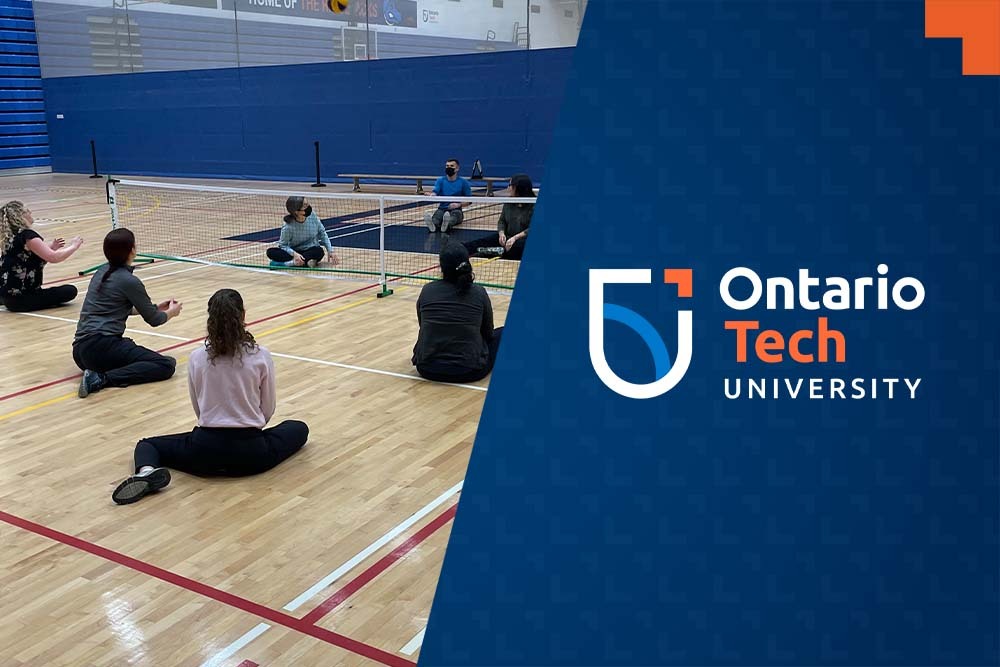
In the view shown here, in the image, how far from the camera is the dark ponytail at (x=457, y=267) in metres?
6.61

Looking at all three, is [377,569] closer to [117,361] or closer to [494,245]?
[117,361]

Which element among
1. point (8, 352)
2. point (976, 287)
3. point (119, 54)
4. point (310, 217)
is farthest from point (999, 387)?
point (119, 54)

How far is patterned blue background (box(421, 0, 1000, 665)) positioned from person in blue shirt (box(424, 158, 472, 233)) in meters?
12.2

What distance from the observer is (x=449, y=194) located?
14336mm

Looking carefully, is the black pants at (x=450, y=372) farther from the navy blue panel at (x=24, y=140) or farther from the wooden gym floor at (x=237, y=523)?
the navy blue panel at (x=24, y=140)

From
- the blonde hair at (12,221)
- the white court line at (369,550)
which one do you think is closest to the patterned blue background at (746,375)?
the white court line at (369,550)

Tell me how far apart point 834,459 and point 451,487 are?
3.09m

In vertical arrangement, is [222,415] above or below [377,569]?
above

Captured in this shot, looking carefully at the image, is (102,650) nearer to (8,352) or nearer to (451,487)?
(451,487)

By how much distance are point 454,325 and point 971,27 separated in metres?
5.03

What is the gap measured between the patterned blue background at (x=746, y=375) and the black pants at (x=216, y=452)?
3.04 m

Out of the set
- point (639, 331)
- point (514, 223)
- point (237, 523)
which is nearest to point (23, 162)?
point (514, 223)

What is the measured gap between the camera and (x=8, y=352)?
7.92 metres

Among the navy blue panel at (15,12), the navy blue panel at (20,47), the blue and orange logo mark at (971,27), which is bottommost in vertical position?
the blue and orange logo mark at (971,27)
